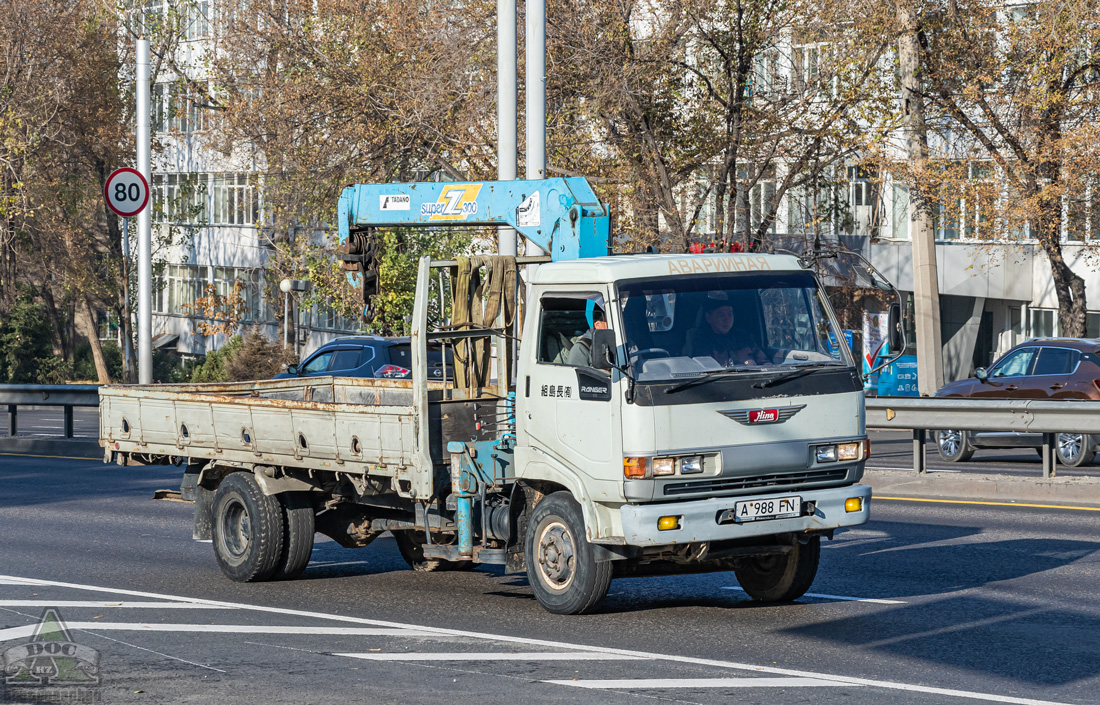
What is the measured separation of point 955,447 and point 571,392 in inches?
542

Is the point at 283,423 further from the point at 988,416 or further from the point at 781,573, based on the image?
the point at 988,416

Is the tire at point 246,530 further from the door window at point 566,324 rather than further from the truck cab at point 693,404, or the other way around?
the door window at point 566,324

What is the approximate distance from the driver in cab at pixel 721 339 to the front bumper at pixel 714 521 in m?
0.82

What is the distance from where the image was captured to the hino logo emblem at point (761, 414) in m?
8.51

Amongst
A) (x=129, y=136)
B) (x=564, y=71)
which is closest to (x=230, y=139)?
(x=564, y=71)

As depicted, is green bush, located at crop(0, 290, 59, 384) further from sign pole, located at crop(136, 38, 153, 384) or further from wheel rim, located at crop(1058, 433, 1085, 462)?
wheel rim, located at crop(1058, 433, 1085, 462)

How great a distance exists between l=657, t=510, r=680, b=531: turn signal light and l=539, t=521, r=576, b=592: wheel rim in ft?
2.23

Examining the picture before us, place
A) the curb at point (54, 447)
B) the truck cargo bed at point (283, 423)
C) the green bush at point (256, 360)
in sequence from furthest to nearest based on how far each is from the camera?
the green bush at point (256, 360) < the curb at point (54, 447) < the truck cargo bed at point (283, 423)

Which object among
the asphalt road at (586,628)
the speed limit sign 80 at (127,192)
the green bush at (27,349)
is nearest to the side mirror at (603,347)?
the asphalt road at (586,628)

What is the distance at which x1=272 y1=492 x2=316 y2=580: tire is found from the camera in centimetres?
1083

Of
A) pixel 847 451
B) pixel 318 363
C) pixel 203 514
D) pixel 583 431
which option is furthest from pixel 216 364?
pixel 847 451

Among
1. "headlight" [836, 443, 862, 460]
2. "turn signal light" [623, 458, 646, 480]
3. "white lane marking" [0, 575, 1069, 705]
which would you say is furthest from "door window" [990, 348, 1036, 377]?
"white lane marking" [0, 575, 1069, 705]

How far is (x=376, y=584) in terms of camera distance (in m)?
10.8

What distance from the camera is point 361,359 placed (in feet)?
71.1
